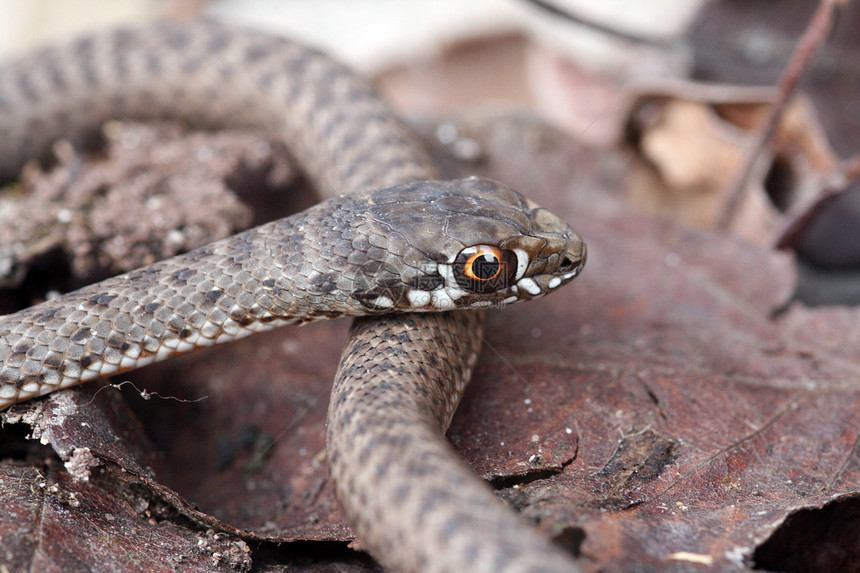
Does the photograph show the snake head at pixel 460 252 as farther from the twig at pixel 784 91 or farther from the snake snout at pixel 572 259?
the twig at pixel 784 91

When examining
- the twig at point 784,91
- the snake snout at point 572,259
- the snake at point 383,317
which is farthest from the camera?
the twig at point 784,91

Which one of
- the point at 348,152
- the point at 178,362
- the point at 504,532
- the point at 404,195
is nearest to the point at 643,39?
the point at 348,152

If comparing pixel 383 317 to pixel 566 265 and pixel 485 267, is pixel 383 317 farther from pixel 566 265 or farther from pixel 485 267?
pixel 566 265

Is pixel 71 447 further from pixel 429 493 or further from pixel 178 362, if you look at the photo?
pixel 429 493

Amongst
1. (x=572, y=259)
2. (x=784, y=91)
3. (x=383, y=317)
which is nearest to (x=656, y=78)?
(x=784, y=91)

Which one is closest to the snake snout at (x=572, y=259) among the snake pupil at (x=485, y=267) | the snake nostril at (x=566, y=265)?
the snake nostril at (x=566, y=265)

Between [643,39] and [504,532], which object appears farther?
[643,39]

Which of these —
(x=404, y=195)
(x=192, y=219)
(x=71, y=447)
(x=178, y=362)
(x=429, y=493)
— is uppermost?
(x=404, y=195)

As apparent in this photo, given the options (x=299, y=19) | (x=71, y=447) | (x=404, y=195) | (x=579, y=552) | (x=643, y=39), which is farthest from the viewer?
(x=299, y=19)
